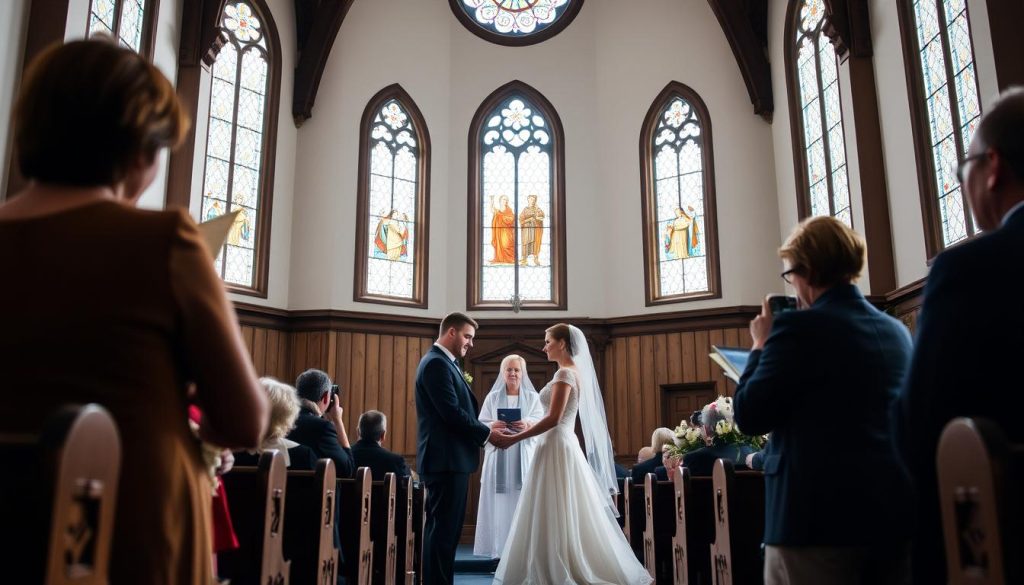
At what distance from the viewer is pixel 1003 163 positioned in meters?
1.67

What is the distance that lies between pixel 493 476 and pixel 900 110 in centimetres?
565

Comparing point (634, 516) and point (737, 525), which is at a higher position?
point (737, 525)

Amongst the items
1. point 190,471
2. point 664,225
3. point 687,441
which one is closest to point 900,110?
point 664,225

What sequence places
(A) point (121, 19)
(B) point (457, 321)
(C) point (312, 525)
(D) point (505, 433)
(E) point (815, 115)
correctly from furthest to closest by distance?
(E) point (815, 115) → (A) point (121, 19) → (D) point (505, 433) → (B) point (457, 321) → (C) point (312, 525)

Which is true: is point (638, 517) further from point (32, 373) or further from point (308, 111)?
point (308, 111)

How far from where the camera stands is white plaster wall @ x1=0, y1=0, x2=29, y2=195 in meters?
6.40

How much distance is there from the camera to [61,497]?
1044 mm

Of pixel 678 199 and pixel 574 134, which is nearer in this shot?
pixel 678 199

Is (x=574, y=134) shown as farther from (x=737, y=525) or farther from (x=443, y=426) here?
(x=737, y=525)

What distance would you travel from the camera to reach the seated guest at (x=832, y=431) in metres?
2.05

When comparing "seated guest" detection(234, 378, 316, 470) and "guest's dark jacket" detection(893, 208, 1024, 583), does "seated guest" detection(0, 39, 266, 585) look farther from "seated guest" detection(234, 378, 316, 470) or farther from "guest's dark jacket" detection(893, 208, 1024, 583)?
"seated guest" detection(234, 378, 316, 470)

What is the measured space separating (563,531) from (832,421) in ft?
12.5

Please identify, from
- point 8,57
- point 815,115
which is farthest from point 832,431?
point 815,115

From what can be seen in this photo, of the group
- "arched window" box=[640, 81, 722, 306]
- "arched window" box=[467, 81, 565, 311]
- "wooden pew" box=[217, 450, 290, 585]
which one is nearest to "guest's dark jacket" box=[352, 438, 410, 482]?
"wooden pew" box=[217, 450, 290, 585]
